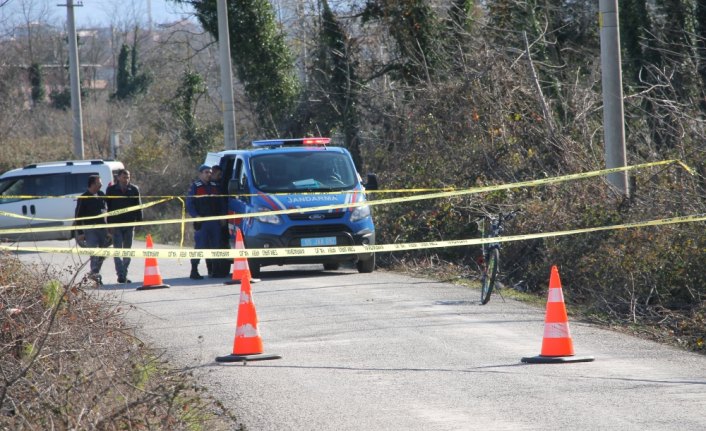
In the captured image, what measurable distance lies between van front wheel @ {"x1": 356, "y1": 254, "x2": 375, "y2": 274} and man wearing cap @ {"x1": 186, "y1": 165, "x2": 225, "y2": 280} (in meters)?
2.30

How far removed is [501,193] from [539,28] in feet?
26.4

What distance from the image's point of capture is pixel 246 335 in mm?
9359

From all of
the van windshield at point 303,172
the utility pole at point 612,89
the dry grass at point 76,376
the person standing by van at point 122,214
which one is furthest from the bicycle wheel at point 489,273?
the person standing by van at point 122,214

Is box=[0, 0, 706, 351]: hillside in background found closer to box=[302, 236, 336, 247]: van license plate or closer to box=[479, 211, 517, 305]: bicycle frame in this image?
box=[479, 211, 517, 305]: bicycle frame

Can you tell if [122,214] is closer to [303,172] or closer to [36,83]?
[303,172]

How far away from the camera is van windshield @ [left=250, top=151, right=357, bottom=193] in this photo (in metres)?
16.2

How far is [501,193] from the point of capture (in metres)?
16.5

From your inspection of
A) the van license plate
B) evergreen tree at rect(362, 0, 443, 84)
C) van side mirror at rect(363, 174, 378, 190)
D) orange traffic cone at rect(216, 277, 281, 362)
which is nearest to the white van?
evergreen tree at rect(362, 0, 443, 84)

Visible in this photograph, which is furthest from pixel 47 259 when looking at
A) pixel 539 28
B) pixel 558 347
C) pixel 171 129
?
pixel 171 129

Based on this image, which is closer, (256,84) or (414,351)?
(414,351)

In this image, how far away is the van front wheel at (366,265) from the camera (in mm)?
16359

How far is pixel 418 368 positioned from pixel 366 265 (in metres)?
7.60

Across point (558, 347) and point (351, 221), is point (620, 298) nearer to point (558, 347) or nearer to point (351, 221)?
point (558, 347)

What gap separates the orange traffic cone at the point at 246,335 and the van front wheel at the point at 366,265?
698 cm
